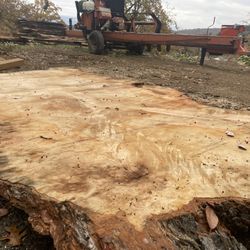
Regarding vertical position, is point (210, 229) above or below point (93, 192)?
below

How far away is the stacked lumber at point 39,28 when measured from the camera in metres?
12.5

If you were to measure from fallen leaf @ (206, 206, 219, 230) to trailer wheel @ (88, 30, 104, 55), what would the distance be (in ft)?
26.6

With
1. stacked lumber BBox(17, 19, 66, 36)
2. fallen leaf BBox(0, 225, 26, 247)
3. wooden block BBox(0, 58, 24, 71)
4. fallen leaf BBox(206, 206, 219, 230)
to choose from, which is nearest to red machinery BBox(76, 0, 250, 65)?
stacked lumber BBox(17, 19, 66, 36)

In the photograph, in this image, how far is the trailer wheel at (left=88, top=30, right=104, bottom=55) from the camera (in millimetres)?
9766

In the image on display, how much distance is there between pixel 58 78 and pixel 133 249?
11.7ft

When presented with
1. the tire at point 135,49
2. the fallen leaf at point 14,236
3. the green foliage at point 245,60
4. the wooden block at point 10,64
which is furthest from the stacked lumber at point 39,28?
the fallen leaf at point 14,236

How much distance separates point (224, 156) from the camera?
272cm

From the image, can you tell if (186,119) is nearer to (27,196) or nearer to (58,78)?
(27,196)

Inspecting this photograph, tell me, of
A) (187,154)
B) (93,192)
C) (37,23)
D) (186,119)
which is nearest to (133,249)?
(93,192)

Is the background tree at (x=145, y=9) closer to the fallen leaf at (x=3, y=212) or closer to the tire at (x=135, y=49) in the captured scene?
the tire at (x=135, y=49)

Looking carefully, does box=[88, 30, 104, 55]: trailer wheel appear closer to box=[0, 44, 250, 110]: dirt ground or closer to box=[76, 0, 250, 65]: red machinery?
box=[76, 0, 250, 65]: red machinery

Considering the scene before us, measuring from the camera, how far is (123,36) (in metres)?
9.72

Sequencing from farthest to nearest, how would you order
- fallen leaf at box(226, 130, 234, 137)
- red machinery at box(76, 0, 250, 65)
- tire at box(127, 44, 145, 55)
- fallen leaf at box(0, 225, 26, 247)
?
1. tire at box(127, 44, 145, 55)
2. red machinery at box(76, 0, 250, 65)
3. fallen leaf at box(226, 130, 234, 137)
4. fallen leaf at box(0, 225, 26, 247)

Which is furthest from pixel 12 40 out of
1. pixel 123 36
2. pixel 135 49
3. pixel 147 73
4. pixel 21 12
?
pixel 21 12
